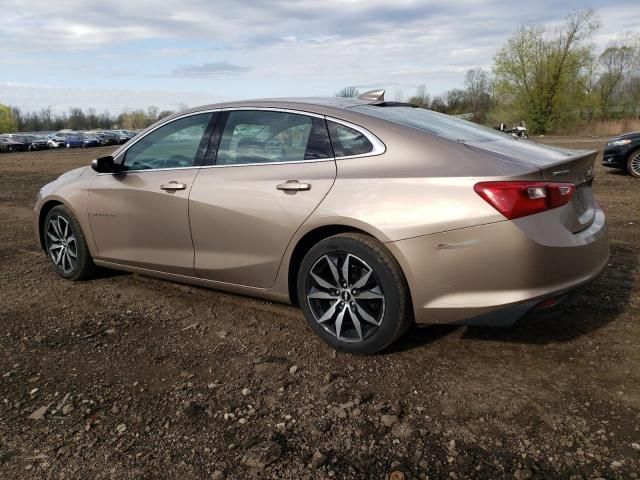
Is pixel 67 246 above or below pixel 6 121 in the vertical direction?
below

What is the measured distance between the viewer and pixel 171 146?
4.28 m

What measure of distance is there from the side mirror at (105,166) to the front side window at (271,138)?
1105mm

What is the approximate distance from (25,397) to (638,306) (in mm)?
4089

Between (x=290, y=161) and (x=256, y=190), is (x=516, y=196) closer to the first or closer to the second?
(x=290, y=161)

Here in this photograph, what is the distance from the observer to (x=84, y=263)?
16.0 ft

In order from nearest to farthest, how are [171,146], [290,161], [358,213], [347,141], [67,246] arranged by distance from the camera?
[358,213]
[347,141]
[290,161]
[171,146]
[67,246]

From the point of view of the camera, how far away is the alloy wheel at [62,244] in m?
4.94

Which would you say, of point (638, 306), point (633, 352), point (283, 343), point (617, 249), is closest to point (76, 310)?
point (283, 343)

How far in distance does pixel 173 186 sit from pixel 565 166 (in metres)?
2.65

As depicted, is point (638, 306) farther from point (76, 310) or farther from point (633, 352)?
point (76, 310)

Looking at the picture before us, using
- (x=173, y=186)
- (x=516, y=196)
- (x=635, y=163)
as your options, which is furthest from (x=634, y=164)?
(x=173, y=186)

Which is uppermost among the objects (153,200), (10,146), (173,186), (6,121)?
(6,121)

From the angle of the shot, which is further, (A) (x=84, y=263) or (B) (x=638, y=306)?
(A) (x=84, y=263)

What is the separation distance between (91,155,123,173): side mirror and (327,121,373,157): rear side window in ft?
6.63
